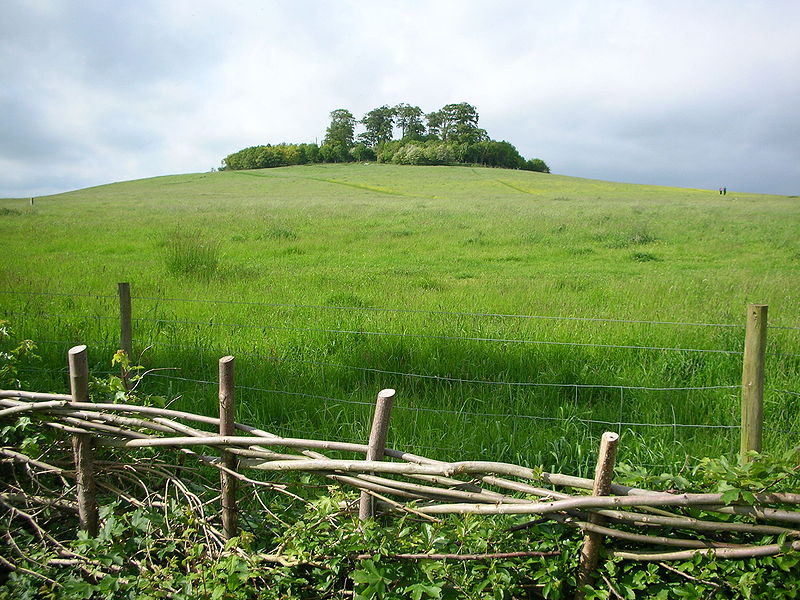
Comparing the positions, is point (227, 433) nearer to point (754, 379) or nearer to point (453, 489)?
point (453, 489)

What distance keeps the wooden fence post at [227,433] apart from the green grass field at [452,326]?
127cm

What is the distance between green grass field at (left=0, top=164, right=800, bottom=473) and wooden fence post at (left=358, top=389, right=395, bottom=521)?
4.32ft

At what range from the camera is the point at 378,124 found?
92562 mm

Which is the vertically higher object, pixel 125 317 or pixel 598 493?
pixel 125 317

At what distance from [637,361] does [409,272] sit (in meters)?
6.30

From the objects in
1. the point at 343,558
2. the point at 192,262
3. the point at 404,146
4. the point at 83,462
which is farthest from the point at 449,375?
the point at 404,146

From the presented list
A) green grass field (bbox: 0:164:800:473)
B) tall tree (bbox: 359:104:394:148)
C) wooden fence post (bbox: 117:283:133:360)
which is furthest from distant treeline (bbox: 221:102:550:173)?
wooden fence post (bbox: 117:283:133:360)

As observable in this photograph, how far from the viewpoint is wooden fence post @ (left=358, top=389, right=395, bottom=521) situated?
2.55 metres

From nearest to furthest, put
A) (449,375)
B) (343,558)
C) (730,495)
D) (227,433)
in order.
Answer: (730,495)
(343,558)
(227,433)
(449,375)

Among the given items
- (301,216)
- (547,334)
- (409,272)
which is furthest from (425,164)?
(547,334)

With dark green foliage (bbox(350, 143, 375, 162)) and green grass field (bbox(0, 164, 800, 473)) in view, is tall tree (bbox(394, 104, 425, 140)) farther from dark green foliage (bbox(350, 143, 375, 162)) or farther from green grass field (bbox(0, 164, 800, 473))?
green grass field (bbox(0, 164, 800, 473))

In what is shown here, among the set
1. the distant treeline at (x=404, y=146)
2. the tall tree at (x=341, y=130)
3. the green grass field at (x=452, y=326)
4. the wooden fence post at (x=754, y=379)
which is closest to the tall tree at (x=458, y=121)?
the distant treeline at (x=404, y=146)

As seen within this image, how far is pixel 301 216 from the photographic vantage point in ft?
74.6

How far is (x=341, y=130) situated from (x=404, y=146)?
16043mm
